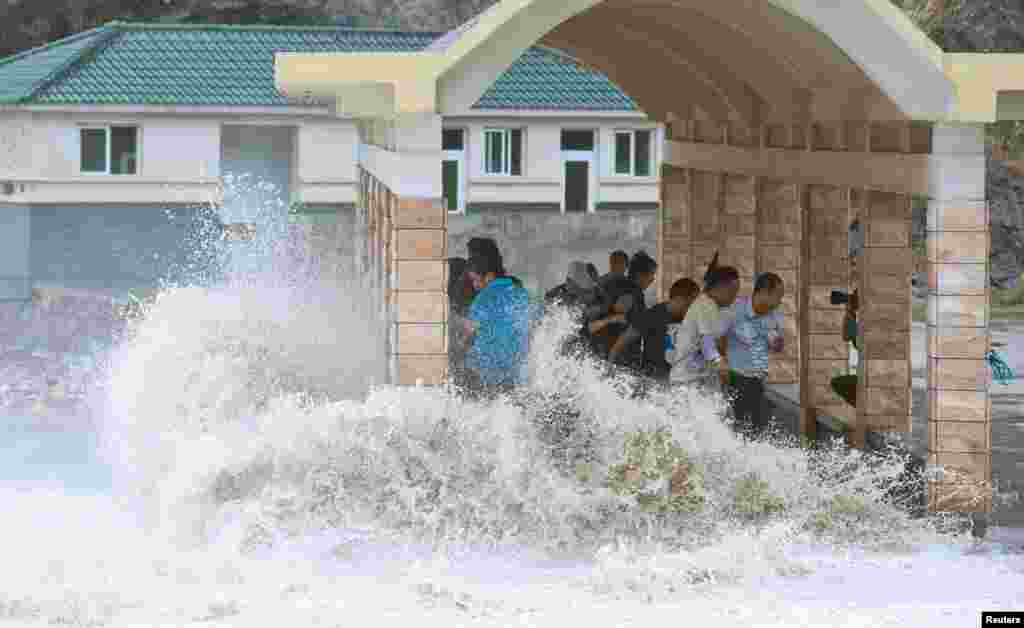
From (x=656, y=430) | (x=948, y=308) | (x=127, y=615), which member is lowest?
(x=127, y=615)

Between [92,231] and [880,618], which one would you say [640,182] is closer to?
[92,231]

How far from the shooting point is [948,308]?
12.2 m

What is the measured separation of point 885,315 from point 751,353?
98cm

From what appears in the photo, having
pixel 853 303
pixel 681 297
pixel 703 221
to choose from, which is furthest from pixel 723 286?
pixel 703 221

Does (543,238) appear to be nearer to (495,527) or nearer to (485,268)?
(485,268)

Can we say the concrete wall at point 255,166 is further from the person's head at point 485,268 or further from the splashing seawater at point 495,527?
the splashing seawater at point 495,527

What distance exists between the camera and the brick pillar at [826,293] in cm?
1504

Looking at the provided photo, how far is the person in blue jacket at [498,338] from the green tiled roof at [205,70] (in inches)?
1072

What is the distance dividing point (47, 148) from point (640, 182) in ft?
44.9

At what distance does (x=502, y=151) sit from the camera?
45.2 metres

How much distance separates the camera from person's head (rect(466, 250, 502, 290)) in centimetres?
1346

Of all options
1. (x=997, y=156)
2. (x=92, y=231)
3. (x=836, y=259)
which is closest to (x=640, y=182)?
(x=997, y=156)

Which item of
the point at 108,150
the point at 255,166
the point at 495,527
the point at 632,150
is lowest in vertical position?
the point at 495,527

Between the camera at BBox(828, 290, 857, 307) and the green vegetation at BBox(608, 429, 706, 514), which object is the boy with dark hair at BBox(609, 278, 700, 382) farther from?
the green vegetation at BBox(608, 429, 706, 514)
